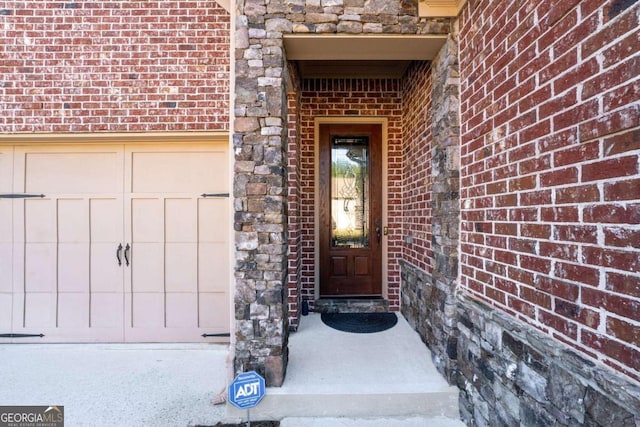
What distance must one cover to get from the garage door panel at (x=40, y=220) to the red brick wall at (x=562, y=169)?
12.7 feet

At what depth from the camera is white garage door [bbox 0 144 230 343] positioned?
3227 millimetres

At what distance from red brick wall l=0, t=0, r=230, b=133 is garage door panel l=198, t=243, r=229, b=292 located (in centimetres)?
119

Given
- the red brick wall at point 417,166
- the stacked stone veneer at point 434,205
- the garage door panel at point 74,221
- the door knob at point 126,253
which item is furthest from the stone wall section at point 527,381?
the garage door panel at point 74,221

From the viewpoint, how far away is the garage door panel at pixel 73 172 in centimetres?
324

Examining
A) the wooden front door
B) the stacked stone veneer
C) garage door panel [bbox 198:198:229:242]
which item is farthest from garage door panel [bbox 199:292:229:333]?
the stacked stone veneer

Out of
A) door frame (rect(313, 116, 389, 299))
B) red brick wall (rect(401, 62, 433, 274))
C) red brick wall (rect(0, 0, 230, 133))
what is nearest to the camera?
red brick wall (rect(401, 62, 433, 274))

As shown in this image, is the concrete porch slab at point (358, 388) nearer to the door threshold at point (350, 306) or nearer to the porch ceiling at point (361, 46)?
the door threshold at point (350, 306)

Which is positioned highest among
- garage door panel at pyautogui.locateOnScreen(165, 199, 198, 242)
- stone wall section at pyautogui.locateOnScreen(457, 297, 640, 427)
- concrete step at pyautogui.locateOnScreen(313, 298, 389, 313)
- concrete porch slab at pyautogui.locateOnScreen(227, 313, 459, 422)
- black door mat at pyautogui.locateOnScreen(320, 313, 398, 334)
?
garage door panel at pyautogui.locateOnScreen(165, 199, 198, 242)

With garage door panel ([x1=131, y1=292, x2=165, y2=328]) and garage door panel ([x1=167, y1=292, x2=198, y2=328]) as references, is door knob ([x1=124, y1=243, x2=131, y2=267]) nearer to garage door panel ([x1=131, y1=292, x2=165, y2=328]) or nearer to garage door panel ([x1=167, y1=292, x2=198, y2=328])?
garage door panel ([x1=131, y1=292, x2=165, y2=328])

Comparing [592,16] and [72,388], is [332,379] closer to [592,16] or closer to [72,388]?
[72,388]

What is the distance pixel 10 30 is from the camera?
3008 mm

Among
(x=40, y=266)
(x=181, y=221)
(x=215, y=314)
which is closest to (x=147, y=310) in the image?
(x=215, y=314)

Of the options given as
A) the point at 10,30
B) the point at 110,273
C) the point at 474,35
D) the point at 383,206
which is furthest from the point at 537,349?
the point at 10,30

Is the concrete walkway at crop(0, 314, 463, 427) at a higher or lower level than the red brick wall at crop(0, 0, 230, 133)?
lower
